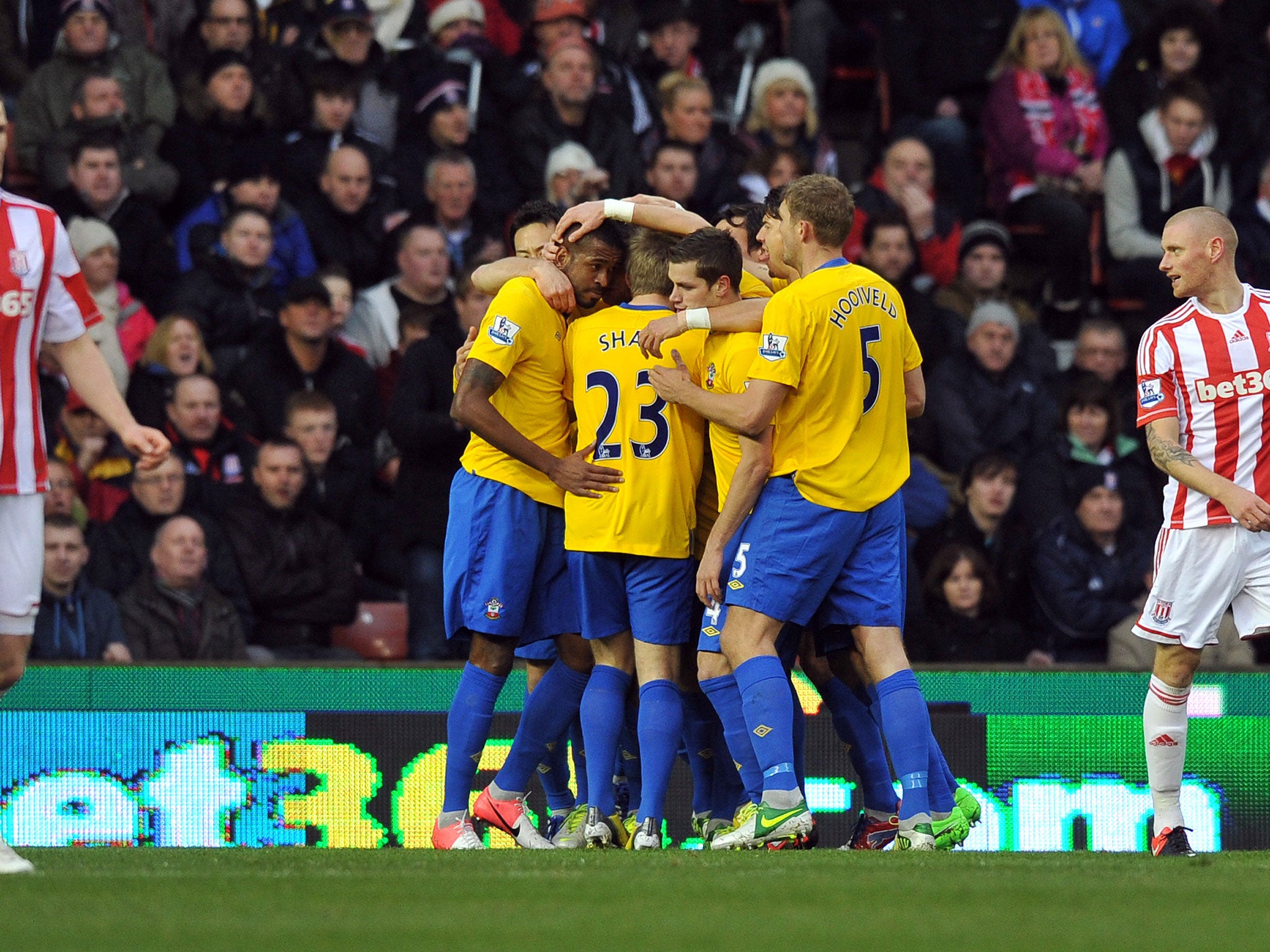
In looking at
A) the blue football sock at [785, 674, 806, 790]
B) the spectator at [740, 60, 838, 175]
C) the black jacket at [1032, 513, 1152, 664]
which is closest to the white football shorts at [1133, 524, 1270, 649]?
the blue football sock at [785, 674, 806, 790]

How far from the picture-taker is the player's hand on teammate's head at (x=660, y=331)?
7145 millimetres

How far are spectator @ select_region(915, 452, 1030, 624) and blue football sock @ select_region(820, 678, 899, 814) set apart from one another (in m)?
3.83

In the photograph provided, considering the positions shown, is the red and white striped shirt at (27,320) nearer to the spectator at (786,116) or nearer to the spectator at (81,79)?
the spectator at (81,79)

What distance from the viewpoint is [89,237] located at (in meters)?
11.6

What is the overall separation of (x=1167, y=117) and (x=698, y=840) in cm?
726

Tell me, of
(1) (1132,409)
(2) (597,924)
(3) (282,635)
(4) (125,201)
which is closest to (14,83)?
(4) (125,201)

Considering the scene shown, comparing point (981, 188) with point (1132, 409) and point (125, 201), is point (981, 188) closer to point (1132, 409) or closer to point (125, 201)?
point (1132, 409)

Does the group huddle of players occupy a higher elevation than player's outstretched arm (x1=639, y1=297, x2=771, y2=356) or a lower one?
lower

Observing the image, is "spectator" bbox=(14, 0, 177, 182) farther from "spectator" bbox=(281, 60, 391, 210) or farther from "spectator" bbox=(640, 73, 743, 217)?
"spectator" bbox=(640, 73, 743, 217)

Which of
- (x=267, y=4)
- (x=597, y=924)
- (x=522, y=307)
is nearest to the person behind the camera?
(x=597, y=924)

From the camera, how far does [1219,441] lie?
7.06 meters

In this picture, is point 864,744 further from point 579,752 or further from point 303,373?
point 303,373

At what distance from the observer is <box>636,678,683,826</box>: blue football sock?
23.8 feet

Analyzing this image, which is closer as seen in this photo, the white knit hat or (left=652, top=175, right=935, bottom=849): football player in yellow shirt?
(left=652, top=175, right=935, bottom=849): football player in yellow shirt
